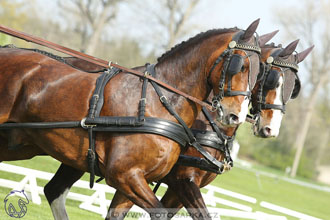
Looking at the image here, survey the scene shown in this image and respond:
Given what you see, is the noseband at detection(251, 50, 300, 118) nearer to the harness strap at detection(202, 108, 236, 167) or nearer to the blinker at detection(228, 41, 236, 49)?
the harness strap at detection(202, 108, 236, 167)

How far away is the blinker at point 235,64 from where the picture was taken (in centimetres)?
468

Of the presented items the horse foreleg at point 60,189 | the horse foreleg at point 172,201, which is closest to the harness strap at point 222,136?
the horse foreleg at point 172,201

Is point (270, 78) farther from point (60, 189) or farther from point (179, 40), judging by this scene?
point (179, 40)

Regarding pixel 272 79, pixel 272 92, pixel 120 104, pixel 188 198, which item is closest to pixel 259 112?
pixel 272 92

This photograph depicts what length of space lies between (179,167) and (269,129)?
1122 millimetres

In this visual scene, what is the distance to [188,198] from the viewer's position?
5.45 metres

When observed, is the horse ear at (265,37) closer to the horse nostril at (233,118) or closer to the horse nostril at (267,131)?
the horse nostril at (267,131)

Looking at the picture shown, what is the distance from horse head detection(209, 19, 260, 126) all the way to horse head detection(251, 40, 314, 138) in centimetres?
101

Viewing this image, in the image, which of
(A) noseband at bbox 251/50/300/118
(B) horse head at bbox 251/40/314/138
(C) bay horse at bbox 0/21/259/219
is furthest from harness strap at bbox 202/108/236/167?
(C) bay horse at bbox 0/21/259/219

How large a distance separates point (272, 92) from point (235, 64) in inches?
57.7

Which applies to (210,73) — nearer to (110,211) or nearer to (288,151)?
(110,211)

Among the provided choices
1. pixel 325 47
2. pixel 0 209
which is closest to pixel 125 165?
pixel 0 209

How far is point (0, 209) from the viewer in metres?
7.13

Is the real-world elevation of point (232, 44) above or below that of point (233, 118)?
above
